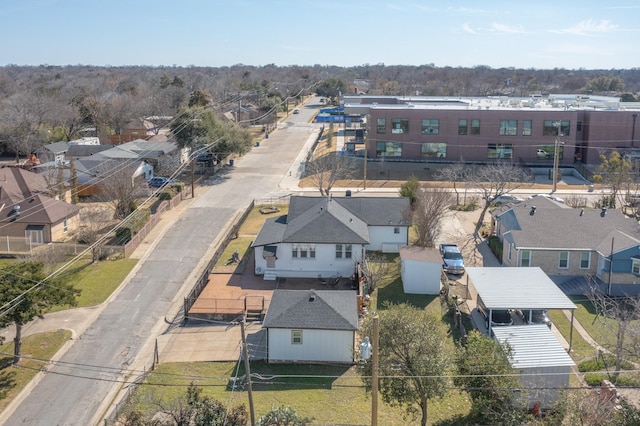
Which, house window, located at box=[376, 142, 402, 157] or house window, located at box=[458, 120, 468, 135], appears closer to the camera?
house window, located at box=[458, 120, 468, 135]

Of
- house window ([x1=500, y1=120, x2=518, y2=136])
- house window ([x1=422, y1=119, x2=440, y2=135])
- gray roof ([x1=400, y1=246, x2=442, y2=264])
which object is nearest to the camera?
gray roof ([x1=400, y1=246, x2=442, y2=264])

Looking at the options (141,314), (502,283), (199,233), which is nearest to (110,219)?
(199,233)

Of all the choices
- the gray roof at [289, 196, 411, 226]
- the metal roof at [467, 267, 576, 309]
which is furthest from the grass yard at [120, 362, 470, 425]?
the gray roof at [289, 196, 411, 226]

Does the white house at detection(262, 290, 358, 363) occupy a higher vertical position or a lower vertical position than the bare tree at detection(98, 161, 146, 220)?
lower

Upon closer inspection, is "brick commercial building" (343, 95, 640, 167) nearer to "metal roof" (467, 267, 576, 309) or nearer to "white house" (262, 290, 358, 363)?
"metal roof" (467, 267, 576, 309)

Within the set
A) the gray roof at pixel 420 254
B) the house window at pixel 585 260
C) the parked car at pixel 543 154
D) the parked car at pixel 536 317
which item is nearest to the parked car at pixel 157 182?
the gray roof at pixel 420 254

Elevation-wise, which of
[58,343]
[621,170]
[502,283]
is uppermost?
[621,170]

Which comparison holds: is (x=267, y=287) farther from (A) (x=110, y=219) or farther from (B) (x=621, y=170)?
(B) (x=621, y=170)
